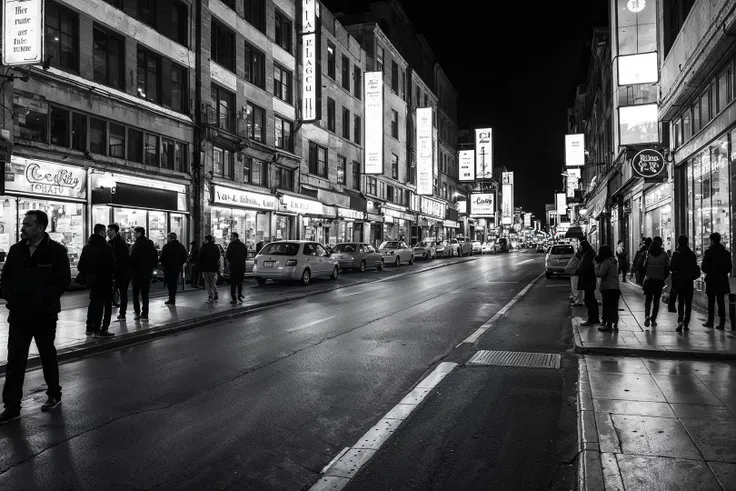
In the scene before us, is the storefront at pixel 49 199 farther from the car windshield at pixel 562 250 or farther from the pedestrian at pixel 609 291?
the car windshield at pixel 562 250

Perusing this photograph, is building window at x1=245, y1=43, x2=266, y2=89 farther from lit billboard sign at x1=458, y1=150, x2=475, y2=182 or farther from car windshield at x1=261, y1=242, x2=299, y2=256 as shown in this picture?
lit billboard sign at x1=458, y1=150, x2=475, y2=182

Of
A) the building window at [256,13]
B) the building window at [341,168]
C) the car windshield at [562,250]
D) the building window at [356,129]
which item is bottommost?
the car windshield at [562,250]

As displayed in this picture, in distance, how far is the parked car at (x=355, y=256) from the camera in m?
29.5

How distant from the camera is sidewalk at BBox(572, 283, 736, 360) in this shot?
8828 mm

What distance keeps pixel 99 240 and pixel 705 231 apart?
559 inches

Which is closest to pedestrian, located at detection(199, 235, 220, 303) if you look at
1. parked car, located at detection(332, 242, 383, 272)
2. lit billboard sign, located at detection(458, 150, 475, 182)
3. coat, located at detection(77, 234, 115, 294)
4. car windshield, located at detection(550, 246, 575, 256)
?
coat, located at detection(77, 234, 115, 294)

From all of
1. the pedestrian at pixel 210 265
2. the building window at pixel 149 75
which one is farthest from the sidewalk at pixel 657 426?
the building window at pixel 149 75

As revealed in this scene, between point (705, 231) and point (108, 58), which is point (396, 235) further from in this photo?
point (705, 231)

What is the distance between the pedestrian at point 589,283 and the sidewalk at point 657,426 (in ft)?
11.5

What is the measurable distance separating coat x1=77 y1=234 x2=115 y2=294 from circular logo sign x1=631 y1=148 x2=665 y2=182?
1527cm

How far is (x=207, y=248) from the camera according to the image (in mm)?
14867

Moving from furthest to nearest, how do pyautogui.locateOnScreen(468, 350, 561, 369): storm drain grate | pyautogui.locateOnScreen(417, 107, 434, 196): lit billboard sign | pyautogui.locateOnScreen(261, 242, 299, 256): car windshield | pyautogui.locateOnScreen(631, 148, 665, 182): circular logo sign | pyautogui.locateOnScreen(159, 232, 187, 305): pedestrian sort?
pyautogui.locateOnScreen(417, 107, 434, 196): lit billboard sign < pyautogui.locateOnScreen(261, 242, 299, 256): car windshield < pyautogui.locateOnScreen(631, 148, 665, 182): circular logo sign < pyautogui.locateOnScreen(159, 232, 187, 305): pedestrian < pyautogui.locateOnScreen(468, 350, 561, 369): storm drain grate

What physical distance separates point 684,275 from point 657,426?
6680 millimetres

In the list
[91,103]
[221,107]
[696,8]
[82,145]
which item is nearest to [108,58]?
[91,103]
